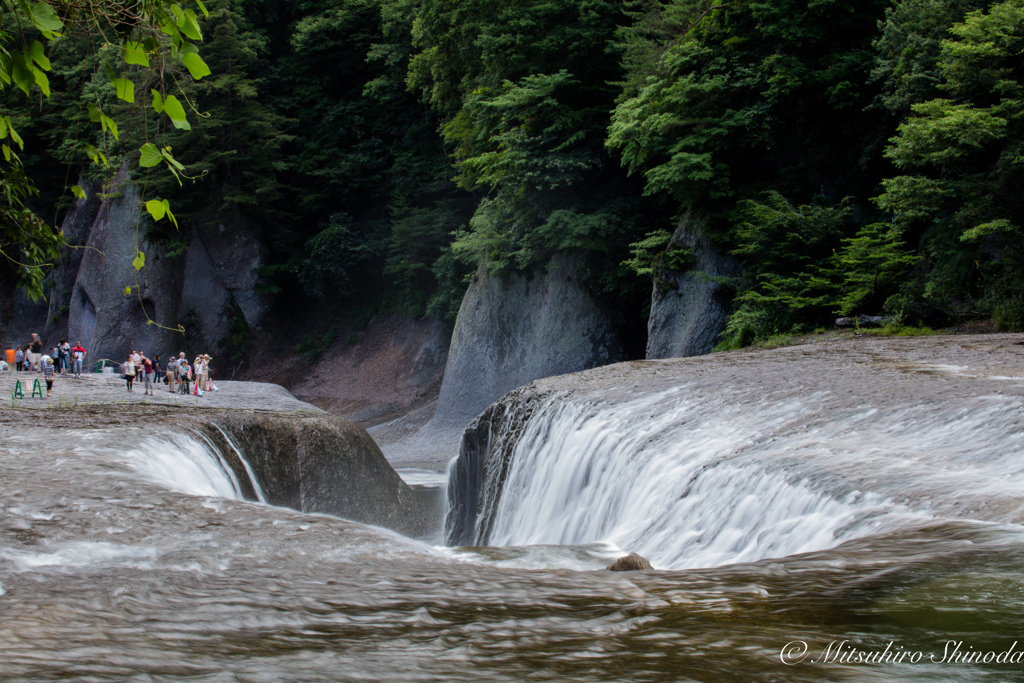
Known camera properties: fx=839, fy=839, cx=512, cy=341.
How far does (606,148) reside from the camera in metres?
26.1

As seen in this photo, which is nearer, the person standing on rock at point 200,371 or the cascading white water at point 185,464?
the cascading white water at point 185,464

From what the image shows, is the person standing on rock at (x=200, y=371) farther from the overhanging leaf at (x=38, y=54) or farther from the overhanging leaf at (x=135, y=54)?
the overhanging leaf at (x=135, y=54)

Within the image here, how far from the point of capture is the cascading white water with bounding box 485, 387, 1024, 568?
209 inches

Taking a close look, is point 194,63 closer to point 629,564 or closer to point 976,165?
point 629,564

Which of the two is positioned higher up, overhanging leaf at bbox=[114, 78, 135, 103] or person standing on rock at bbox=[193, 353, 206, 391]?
overhanging leaf at bbox=[114, 78, 135, 103]

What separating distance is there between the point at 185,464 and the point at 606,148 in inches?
741

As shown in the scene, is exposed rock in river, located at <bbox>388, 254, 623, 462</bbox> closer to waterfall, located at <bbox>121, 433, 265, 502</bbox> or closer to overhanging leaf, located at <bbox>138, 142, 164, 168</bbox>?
waterfall, located at <bbox>121, 433, 265, 502</bbox>

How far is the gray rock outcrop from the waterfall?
41.5 ft

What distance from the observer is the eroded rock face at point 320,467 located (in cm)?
1374

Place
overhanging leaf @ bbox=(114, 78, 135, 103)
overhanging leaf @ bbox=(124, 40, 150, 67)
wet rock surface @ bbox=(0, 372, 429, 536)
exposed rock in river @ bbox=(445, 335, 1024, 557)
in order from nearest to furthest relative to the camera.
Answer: overhanging leaf @ bbox=(114, 78, 135, 103) → overhanging leaf @ bbox=(124, 40, 150, 67) → exposed rock in river @ bbox=(445, 335, 1024, 557) → wet rock surface @ bbox=(0, 372, 429, 536)

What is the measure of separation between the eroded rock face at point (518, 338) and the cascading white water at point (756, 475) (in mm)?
15832

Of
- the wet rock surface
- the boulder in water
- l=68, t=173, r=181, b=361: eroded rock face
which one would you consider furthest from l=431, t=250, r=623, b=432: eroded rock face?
the boulder in water

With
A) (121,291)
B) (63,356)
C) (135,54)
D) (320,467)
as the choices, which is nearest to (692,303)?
(320,467)

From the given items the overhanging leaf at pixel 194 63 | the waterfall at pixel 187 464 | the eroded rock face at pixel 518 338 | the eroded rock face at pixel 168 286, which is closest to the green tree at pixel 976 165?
the eroded rock face at pixel 518 338
